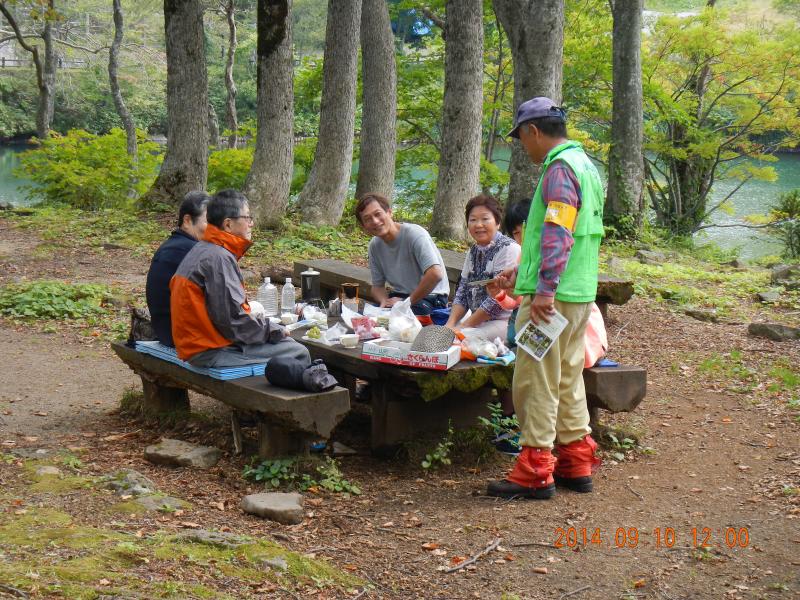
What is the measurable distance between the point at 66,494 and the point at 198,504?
599 millimetres

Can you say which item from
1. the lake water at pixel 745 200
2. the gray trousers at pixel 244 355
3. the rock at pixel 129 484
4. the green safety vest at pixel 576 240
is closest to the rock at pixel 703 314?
the green safety vest at pixel 576 240

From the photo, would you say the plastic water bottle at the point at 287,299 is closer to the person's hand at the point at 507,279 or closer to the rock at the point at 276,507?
the person's hand at the point at 507,279

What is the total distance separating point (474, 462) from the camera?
498 cm

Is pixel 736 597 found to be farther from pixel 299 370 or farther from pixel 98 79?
pixel 98 79

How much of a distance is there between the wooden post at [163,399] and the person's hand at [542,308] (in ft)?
8.04

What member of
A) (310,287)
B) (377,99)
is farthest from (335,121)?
(310,287)

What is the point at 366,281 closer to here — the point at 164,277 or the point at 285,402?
the point at 164,277

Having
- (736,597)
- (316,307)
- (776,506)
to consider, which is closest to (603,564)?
(736,597)

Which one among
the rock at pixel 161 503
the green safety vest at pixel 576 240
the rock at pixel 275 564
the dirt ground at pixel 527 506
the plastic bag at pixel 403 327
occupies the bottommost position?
the dirt ground at pixel 527 506

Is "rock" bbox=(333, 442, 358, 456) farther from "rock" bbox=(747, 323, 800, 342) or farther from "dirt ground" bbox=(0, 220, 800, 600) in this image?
"rock" bbox=(747, 323, 800, 342)

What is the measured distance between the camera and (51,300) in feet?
28.5

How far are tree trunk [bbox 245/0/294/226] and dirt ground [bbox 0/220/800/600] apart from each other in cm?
602

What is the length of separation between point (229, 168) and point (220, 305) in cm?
1235

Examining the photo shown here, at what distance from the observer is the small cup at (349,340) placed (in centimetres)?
503
